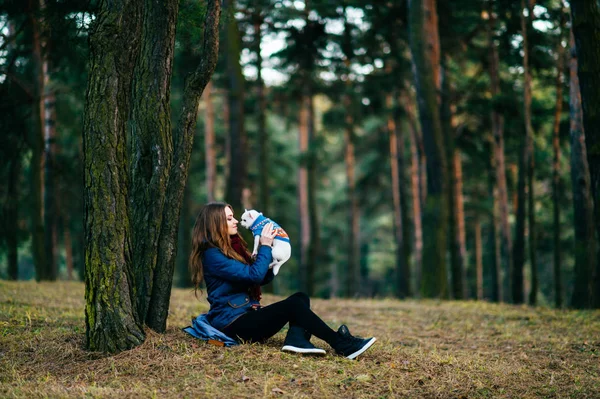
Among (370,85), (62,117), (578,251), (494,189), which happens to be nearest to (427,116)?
(578,251)

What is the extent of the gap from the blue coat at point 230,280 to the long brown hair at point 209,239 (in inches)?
2.5

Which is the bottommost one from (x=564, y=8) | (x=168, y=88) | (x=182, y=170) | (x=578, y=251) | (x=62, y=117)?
(x=578, y=251)

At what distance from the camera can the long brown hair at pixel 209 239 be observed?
620cm

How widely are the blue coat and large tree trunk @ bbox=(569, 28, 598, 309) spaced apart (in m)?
8.33

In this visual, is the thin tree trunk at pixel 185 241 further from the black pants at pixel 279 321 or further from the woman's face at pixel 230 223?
the black pants at pixel 279 321

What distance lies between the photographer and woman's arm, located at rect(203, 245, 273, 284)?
235 inches

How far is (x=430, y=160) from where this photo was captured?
13664 mm

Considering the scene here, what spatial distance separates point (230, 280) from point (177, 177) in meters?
1.34

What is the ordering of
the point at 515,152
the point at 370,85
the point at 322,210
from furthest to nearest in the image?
the point at 322,210
the point at 515,152
the point at 370,85

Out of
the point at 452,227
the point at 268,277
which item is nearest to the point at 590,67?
the point at 268,277

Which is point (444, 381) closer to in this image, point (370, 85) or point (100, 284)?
point (100, 284)

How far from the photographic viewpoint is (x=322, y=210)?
43125mm

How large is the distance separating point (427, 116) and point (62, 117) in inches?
440

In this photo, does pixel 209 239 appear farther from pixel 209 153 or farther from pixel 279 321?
pixel 209 153
